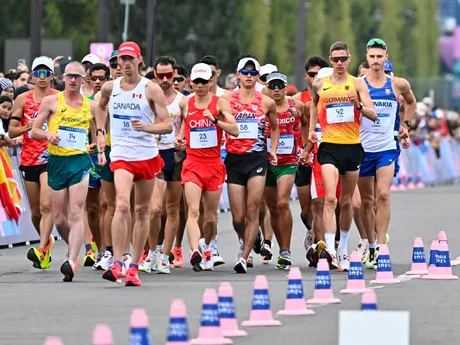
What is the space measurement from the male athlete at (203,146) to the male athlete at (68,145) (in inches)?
40.0

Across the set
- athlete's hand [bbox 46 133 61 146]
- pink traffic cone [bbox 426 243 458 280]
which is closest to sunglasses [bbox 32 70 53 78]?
→ athlete's hand [bbox 46 133 61 146]

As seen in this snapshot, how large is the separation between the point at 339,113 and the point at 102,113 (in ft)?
7.96

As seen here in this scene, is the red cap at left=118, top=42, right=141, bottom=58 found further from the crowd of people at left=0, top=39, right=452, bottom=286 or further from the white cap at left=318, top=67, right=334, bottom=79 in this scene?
the white cap at left=318, top=67, right=334, bottom=79

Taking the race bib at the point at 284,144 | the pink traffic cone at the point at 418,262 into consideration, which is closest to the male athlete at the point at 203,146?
the race bib at the point at 284,144

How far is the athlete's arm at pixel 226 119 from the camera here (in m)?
17.1

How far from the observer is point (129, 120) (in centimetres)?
1589

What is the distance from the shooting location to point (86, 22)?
62.0 meters

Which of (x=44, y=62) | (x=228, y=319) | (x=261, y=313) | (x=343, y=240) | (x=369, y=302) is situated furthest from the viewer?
(x=44, y=62)

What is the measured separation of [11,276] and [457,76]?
320ft

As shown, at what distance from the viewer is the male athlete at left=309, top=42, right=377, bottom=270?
17.3 metres

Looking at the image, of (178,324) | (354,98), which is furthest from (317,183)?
(178,324)

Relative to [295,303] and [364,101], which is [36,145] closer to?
[364,101]

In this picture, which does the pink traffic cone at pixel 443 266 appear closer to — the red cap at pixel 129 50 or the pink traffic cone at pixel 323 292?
the pink traffic cone at pixel 323 292

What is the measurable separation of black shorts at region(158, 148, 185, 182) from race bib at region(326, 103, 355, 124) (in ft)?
5.44
